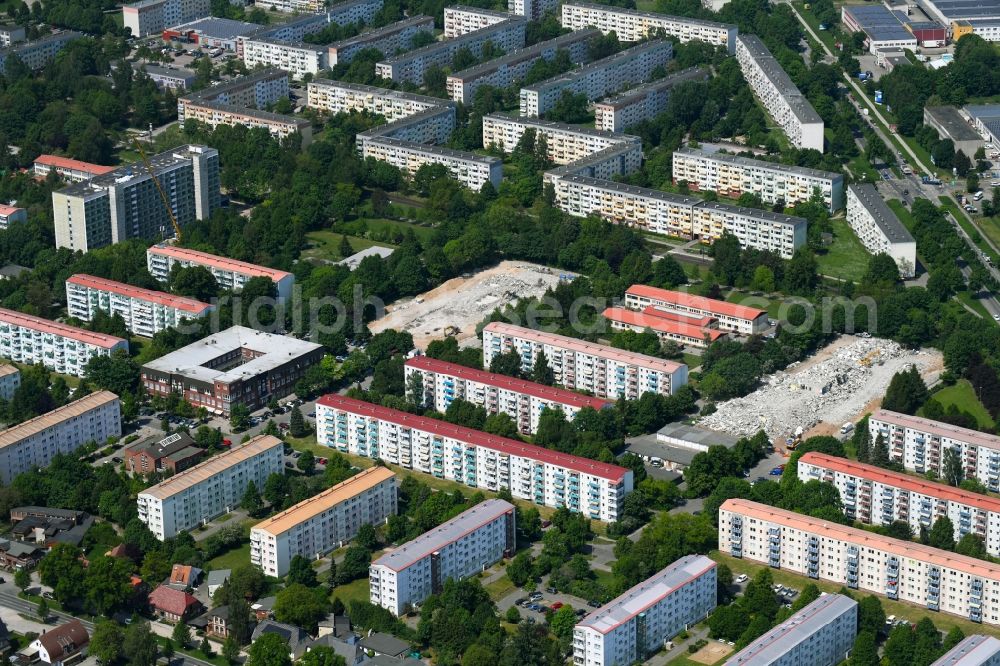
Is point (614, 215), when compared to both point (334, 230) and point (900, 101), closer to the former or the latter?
point (334, 230)

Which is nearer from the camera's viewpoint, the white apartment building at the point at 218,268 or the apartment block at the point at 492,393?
the apartment block at the point at 492,393

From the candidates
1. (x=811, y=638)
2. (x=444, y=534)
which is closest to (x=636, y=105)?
(x=444, y=534)

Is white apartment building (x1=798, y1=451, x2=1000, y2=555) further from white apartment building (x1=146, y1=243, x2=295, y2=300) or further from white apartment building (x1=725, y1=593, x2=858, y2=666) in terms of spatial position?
white apartment building (x1=146, y1=243, x2=295, y2=300)

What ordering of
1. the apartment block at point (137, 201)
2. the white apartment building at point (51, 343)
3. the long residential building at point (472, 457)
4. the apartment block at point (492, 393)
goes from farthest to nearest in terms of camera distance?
the apartment block at point (137, 201), the white apartment building at point (51, 343), the apartment block at point (492, 393), the long residential building at point (472, 457)

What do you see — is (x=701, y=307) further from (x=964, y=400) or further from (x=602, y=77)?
(x=602, y=77)

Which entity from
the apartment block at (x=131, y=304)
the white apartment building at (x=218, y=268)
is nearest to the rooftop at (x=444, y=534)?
the apartment block at (x=131, y=304)

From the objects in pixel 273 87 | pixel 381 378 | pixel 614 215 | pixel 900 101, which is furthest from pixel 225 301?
pixel 900 101

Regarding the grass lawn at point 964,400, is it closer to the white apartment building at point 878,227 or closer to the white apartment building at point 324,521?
the white apartment building at point 878,227

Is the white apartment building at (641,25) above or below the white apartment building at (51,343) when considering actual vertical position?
above
